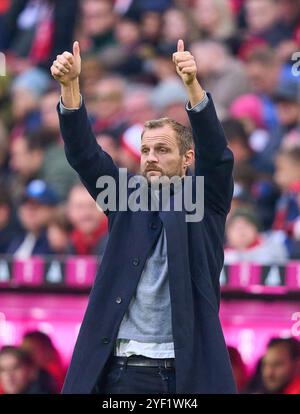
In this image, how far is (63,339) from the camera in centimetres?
725

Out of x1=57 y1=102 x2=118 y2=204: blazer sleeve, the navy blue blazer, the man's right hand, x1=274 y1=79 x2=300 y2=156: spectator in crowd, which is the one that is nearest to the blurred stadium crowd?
x1=274 y1=79 x2=300 y2=156: spectator in crowd

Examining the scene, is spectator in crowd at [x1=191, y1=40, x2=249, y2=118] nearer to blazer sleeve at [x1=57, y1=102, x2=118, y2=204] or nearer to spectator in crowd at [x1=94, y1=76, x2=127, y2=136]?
spectator in crowd at [x1=94, y1=76, x2=127, y2=136]

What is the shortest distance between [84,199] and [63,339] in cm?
189

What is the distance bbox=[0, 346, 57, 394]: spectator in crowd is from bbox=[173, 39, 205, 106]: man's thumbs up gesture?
2.84 metres

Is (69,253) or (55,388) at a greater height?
(69,253)

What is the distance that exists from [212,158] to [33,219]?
461 cm

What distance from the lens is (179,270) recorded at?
16.0ft

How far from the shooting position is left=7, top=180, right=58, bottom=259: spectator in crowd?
9234mm

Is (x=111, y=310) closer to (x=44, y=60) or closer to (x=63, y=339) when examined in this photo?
(x=63, y=339)

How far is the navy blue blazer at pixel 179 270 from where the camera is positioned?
485 centimetres

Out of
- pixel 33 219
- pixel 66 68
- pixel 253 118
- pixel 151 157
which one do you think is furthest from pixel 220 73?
pixel 66 68

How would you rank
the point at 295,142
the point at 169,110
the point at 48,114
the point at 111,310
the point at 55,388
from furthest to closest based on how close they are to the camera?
the point at 48,114
the point at 169,110
the point at 295,142
the point at 55,388
the point at 111,310

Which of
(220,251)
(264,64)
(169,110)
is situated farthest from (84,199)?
(220,251)

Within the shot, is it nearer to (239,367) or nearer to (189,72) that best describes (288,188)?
(239,367)
